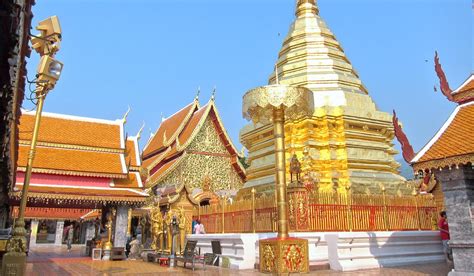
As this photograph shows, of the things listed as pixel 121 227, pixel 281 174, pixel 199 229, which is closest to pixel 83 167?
pixel 121 227

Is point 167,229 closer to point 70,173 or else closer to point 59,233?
point 70,173

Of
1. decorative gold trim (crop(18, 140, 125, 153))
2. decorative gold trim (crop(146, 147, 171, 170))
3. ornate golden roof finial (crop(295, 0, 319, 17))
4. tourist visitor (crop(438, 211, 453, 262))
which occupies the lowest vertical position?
tourist visitor (crop(438, 211, 453, 262))

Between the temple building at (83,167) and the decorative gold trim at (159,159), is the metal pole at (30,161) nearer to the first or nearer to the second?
the temple building at (83,167)

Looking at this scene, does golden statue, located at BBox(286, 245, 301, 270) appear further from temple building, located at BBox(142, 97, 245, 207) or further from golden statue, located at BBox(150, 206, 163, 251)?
temple building, located at BBox(142, 97, 245, 207)

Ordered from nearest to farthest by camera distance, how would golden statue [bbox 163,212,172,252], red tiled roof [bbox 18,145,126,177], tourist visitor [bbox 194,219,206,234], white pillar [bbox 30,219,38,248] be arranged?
1. golden statue [bbox 163,212,172,252]
2. tourist visitor [bbox 194,219,206,234]
3. red tiled roof [bbox 18,145,126,177]
4. white pillar [bbox 30,219,38,248]

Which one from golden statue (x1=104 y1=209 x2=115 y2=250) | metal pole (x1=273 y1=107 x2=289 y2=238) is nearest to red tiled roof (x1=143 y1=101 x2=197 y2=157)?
golden statue (x1=104 y1=209 x2=115 y2=250)

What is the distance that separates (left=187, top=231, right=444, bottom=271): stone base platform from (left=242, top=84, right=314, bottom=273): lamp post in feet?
4.39

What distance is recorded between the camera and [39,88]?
5.71 metres

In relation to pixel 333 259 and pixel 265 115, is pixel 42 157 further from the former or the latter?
pixel 333 259

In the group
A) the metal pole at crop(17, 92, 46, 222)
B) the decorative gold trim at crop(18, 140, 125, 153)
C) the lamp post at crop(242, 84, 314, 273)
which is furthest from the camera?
the decorative gold trim at crop(18, 140, 125, 153)

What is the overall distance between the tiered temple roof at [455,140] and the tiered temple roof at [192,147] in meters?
17.4

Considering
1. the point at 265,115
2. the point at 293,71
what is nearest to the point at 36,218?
the point at 293,71

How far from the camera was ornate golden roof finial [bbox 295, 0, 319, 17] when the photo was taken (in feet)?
53.3

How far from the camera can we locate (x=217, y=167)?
80.9ft
